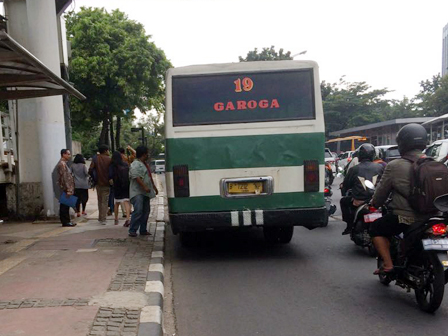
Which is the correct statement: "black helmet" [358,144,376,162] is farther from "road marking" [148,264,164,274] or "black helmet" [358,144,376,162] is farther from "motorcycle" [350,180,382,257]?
"road marking" [148,264,164,274]

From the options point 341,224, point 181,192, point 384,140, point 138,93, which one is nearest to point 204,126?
point 181,192

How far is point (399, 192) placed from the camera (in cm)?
452

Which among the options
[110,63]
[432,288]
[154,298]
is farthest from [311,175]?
[110,63]

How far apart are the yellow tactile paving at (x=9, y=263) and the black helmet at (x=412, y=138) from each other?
16.4ft

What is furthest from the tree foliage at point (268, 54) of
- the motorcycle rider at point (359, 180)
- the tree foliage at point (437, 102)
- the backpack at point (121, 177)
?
the motorcycle rider at point (359, 180)

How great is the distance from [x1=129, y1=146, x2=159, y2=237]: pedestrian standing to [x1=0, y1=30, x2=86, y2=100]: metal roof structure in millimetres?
1730

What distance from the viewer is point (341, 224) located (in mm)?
10039

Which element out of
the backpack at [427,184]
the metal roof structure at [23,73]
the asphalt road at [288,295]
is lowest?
the asphalt road at [288,295]

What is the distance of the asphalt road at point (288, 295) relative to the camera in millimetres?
4141

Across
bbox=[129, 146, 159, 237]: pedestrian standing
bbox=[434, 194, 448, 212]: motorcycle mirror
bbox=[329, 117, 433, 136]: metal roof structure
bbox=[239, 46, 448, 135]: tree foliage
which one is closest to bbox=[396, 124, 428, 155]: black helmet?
bbox=[434, 194, 448, 212]: motorcycle mirror

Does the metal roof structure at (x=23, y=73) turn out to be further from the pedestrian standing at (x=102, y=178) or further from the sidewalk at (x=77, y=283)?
the sidewalk at (x=77, y=283)

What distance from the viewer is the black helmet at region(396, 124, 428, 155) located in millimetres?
4566

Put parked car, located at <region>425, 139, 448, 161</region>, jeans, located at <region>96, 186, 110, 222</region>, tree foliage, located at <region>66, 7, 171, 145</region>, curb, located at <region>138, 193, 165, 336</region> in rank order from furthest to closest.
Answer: tree foliage, located at <region>66, 7, 171, 145</region>
parked car, located at <region>425, 139, 448, 161</region>
jeans, located at <region>96, 186, 110, 222</region>
curb, located at <region>138, 193, 165, 336</region>

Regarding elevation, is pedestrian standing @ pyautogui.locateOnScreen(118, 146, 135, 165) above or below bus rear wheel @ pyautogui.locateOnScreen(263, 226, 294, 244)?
above
